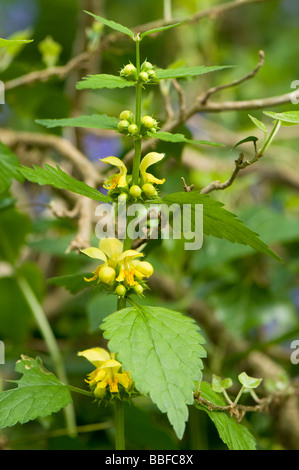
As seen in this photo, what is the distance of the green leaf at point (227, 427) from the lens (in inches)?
13.3

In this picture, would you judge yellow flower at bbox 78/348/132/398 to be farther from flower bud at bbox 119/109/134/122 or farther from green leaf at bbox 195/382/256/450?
flower bud at bbox 119/109/134/122

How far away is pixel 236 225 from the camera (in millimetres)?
342

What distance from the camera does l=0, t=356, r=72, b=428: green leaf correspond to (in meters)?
0.33

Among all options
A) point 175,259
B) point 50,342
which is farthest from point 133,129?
point 175,259

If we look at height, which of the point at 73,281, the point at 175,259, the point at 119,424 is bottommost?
the point at 119,424

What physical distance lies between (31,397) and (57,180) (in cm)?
14

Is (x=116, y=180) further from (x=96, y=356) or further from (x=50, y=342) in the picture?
(x=50, y=342)

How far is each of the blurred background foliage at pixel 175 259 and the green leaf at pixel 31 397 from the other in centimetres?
16

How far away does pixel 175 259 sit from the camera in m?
0.82

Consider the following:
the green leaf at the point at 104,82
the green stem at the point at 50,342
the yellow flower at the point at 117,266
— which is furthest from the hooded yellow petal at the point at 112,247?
the green stem at the point at 50,342

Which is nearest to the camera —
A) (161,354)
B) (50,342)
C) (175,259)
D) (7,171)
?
(161,354)

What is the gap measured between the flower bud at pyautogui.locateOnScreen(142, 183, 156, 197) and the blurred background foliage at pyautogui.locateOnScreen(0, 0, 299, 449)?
209 mm

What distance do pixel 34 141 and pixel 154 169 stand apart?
25cm
